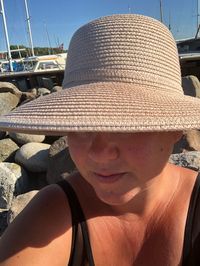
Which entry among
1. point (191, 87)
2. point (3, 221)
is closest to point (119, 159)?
point (3, 221)

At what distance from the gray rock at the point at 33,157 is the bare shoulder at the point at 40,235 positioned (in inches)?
168

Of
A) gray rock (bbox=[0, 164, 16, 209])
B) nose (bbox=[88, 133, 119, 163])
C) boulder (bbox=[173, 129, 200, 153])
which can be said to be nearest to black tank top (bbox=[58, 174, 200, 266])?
nose (bbox=[88, 133, 119, 163])

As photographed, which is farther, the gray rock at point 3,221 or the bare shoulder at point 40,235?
the gray rock at point 3,221

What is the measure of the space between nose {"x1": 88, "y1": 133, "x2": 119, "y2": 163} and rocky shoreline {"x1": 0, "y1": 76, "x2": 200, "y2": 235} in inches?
78.9

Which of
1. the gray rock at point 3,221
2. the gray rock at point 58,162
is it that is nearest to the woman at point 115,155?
the gray rock at point 3,221

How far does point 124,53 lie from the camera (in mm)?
1274

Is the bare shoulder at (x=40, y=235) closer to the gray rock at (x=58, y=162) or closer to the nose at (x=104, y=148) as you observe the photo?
the nose at (x=104, y=148)

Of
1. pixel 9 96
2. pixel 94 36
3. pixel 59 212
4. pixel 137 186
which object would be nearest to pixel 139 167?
pixel 137 186

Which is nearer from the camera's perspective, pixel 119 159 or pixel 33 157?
pixel 119 159

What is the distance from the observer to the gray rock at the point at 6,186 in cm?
466

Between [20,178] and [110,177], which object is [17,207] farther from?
[110,177]

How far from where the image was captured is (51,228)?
4.47ft

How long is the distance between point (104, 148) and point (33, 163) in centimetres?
469

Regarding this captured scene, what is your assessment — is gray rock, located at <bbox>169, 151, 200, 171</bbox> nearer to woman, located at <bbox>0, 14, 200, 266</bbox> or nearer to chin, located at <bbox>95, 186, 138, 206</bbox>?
woman, located at <bbox>0, 14, 200, 266</bbox>
